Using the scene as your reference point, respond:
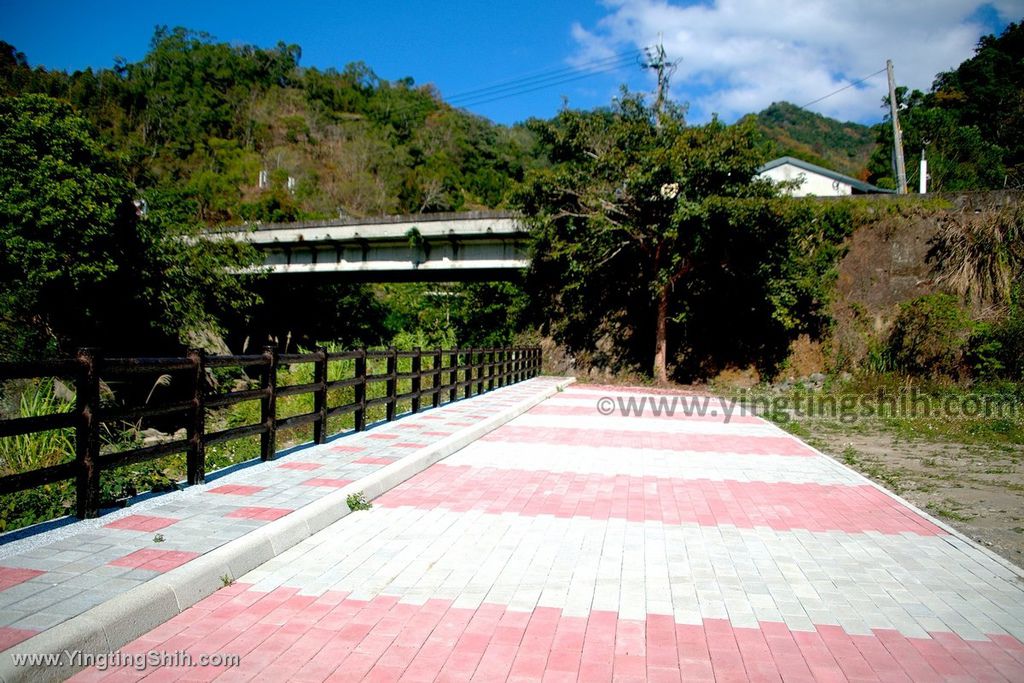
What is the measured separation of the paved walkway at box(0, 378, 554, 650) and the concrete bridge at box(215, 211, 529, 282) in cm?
2019

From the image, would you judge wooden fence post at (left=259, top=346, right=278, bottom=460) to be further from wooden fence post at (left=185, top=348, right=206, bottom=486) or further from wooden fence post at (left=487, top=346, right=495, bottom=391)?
wooden fence post at (left=487, top=346, right=495, bottom=391)

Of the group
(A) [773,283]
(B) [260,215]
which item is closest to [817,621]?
(A) [773,283]

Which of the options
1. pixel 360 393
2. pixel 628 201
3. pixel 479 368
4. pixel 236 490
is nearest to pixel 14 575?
pixel 236 490

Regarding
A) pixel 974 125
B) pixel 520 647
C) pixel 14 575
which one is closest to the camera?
pixel 520 647

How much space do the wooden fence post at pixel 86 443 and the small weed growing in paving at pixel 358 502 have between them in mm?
1949

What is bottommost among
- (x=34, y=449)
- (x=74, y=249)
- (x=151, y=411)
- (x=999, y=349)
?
(x=34, y=449)

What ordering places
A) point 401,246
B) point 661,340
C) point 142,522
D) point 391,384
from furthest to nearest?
point 401,246
point 661,340
point 391,384
point 142,522

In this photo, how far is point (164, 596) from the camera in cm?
382

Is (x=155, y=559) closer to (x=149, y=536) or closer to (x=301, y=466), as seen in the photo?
(x=149, y=536)

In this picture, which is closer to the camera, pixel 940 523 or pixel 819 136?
pixel 940 523

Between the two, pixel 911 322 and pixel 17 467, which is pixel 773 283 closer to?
pixel 911 322

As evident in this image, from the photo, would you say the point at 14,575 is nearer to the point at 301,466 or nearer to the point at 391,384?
the point at 301,466

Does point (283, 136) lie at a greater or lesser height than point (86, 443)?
greater

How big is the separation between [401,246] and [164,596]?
27952 millimetres
